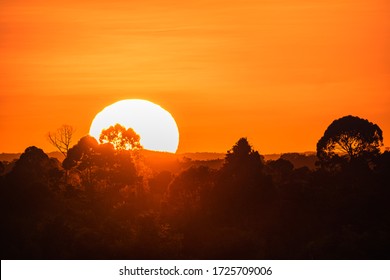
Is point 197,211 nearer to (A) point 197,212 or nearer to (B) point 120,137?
(A) point 197,212

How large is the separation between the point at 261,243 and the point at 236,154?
2689cm

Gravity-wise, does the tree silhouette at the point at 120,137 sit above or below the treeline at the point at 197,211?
above

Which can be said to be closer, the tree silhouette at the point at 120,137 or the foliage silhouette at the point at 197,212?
the foliage silhouette at the point at 197,212

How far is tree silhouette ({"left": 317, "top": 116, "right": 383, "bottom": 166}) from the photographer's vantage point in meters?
176

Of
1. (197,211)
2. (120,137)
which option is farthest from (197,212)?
(120,137)

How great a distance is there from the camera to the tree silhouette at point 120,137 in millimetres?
189125

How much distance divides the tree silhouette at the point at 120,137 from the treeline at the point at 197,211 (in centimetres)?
325

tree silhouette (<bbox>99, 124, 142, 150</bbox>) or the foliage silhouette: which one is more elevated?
tree silhouette (<bbox>99, 124, 142, 150</bbox>)

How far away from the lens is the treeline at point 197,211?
12925 cm

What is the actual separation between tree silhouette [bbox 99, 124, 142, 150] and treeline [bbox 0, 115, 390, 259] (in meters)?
3.25

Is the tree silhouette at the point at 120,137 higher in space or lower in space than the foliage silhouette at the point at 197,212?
higher

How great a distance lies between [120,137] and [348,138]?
41.1m

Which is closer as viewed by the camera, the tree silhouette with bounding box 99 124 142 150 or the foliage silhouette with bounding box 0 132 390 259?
the foliage silhouette with bounding box 0 132 390 259

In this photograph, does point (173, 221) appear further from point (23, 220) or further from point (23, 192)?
point (23, 192)
